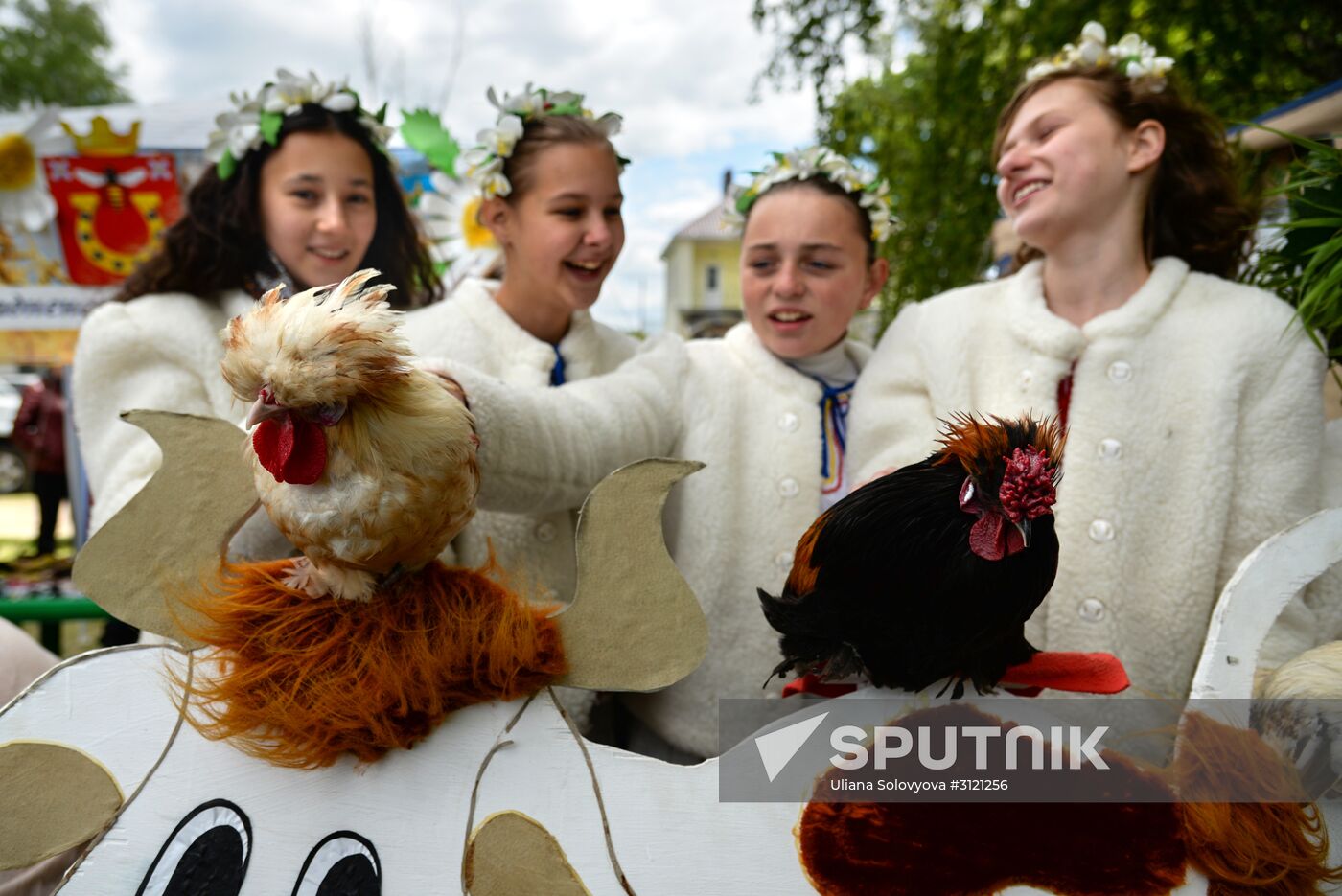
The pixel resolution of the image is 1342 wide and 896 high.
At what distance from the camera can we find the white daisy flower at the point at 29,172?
12.9 ft

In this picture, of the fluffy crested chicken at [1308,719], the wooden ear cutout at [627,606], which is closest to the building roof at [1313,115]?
the fluffy crested chicken at [1308,719]

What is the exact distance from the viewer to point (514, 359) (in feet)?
5.53

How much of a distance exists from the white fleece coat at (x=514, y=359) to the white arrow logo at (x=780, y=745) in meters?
0.53

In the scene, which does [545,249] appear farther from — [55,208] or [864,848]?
[55,208]

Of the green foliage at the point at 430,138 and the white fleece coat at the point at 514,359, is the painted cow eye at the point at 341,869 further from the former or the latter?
the green foliage at the point at 430,138

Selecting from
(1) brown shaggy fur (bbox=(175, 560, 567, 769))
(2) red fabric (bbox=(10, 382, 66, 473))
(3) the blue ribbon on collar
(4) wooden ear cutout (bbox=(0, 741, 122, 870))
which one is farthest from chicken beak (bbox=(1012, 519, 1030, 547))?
(2) red fabric (bbox=(10, 382, 66, 473))

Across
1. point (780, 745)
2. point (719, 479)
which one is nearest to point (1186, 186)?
point (719, 479)

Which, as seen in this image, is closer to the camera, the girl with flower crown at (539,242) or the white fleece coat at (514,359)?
the white fleece coat at (514,359)

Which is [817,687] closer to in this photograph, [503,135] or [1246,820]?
[1246,820]

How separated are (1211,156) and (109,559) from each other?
7.11 ft

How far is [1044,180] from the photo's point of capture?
1.65 meters

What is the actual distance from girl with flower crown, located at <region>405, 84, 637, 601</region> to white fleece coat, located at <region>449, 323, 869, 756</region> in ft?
0.67

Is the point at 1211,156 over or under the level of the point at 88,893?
over

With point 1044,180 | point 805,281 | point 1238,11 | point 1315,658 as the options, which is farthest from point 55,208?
point 1238,11
